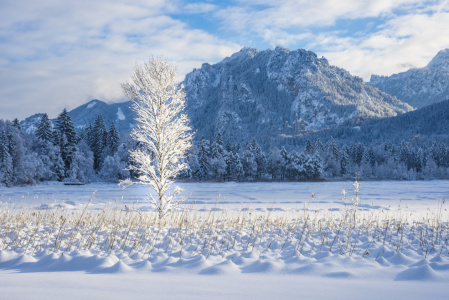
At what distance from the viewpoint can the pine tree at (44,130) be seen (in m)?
50.1

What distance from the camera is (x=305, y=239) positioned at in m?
8.20

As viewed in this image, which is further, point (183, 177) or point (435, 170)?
point (435, 170)

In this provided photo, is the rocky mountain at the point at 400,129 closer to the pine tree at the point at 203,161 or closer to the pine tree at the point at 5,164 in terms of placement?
the pine tree at the point at 203,161

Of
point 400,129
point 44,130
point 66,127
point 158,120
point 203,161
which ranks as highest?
point 400,129

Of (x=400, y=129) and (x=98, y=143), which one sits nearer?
(x=98, y=143)

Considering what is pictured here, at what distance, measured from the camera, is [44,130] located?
50.3 meters

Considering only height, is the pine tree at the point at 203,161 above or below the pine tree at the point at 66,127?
below

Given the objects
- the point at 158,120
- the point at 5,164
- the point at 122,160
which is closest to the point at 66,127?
the point at 122,160

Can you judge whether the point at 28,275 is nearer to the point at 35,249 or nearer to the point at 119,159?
the point at 35,249

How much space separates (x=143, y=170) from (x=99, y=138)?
5636 cm

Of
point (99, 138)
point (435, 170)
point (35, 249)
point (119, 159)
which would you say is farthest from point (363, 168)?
point (35, 249)

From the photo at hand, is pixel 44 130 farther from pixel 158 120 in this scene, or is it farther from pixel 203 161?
pixel 158 120

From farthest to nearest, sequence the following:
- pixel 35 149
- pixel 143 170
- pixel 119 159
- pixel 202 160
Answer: pixel 202 160, pixel 119 159, pixel 35 149, pixel 143 170

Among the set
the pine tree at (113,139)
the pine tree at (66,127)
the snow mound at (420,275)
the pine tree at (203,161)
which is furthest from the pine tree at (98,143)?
the snow mound at (420,275)
